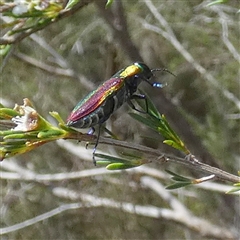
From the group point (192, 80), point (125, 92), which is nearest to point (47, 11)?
point (125, 92)

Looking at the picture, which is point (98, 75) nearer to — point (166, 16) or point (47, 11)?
point (166, 16)

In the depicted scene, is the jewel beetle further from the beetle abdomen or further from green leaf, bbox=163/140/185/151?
green leaf, bbox=163/140/185/151

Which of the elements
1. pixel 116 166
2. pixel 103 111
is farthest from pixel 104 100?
pixel 116 166

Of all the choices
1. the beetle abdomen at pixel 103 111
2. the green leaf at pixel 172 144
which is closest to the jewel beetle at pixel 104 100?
the beetle abdomen at pixel 103 111

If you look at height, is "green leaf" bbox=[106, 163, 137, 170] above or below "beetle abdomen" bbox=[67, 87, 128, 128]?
below

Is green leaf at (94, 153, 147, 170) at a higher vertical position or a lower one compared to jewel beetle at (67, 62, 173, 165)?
lower

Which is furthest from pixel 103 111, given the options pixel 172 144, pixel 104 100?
pixel 172 144

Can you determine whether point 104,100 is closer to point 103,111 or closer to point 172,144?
point 103,111

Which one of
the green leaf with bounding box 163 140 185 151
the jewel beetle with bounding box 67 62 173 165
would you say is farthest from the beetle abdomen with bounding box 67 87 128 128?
the green leaf with bounding box 163 140 185 151
